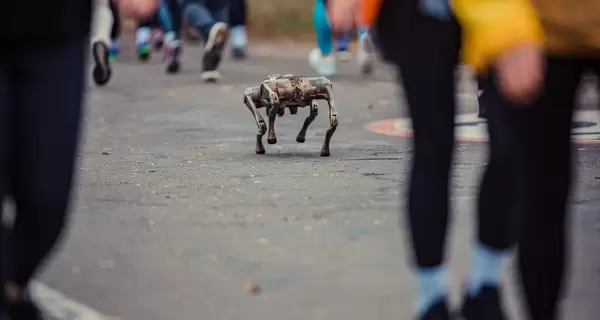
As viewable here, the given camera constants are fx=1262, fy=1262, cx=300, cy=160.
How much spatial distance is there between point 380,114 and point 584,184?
182 inches

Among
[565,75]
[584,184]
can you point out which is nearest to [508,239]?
[565,75]

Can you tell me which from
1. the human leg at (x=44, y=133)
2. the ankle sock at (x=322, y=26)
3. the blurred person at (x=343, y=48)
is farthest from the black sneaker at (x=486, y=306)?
the blurred person at (x=343, y=48)

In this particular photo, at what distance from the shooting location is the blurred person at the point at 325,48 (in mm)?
13977

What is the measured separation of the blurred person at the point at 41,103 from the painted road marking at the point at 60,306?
0.71 metres

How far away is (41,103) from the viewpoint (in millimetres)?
3262

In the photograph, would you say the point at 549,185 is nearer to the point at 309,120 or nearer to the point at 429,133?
the point at 429,133

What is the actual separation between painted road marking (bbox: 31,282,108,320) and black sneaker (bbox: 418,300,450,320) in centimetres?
111

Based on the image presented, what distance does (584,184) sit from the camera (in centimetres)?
658

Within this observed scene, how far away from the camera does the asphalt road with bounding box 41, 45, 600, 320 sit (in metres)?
4.26

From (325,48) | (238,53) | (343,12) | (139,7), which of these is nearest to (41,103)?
(139,7)

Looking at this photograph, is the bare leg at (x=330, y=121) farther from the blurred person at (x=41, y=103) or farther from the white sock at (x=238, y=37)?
the white sock at (x=238, y=37)

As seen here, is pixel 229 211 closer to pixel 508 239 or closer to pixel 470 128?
pixel 508 239

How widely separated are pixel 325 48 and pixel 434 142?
10871 mm

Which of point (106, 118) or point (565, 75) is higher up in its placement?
point (565, 75)
